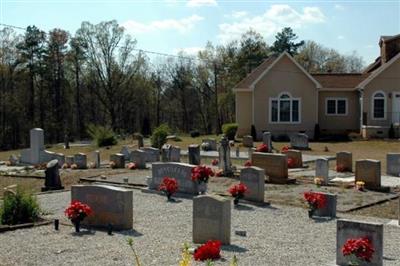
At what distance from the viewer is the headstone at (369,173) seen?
18.8m

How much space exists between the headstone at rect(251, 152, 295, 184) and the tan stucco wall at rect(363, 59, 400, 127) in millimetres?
22528

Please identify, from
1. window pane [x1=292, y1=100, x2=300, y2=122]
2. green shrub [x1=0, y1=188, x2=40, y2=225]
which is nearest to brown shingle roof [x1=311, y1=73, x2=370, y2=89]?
window pane [x1=292, y1=100, x2=300, y2=122]

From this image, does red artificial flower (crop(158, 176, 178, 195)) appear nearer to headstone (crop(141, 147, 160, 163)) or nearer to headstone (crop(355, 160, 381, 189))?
headstone (crop(355, 160, 381, 189))

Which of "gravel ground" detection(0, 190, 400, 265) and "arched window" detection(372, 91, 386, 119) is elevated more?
"arched window" detection(372, 91, 386, 119)

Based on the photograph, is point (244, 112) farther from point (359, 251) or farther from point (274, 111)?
point (359, 251)

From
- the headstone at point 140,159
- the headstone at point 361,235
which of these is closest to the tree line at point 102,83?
the headstone at point 140,159

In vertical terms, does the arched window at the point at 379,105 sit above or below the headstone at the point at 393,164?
above

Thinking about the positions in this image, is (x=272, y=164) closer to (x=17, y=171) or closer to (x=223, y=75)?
(x=17, y=171)

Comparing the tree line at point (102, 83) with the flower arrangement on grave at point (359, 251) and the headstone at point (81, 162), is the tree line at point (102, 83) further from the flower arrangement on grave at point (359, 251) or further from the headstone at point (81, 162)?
the flower arrangement on grave at point (359, 251)

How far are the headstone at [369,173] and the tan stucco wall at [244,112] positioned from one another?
24394 mm

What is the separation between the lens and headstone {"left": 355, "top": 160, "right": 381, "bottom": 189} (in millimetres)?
18797

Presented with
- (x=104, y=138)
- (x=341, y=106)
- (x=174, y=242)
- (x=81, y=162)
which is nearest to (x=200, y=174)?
(x=174, y=242)

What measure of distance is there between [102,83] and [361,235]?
59140mm

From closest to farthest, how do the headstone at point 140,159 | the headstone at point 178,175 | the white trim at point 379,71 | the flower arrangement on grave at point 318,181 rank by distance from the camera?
the headstone at point 178,175, the flower arrangement on grave at point 318,181, the headstone at point 140,159, the white trim at point 379,71
